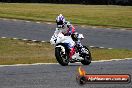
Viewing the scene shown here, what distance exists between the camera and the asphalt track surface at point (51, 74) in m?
12.0

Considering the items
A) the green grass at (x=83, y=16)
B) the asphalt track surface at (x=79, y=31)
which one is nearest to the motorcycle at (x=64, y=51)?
the asphalt track surface at (x=79, y=31)

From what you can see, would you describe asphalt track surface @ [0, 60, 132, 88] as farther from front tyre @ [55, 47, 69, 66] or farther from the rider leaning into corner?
the rider leaning into corner

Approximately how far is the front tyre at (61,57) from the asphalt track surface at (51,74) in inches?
8.8

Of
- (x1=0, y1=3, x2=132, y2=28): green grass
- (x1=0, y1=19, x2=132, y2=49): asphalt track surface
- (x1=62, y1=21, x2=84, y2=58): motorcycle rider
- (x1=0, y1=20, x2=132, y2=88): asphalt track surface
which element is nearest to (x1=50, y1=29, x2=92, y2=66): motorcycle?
(x1=62, y1=21, x2=84, y2=58): motorcycle rider

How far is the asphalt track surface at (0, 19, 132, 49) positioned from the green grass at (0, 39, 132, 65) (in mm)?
2263

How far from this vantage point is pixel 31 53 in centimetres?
2147

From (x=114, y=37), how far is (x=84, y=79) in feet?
61.5

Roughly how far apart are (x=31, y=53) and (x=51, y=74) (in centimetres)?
751

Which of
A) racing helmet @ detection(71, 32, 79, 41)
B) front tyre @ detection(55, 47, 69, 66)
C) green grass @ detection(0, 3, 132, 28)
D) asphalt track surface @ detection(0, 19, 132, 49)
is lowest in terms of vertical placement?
green grass @ detection(0, 3, 132, 28)

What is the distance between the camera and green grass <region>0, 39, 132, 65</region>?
18828 mm

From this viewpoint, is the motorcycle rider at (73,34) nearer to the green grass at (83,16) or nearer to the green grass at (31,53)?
the green grass at (31,53)

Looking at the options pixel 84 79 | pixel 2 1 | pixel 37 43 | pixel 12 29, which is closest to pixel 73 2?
pixel 2 1

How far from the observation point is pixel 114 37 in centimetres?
2912

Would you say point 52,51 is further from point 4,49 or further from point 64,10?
point 64,10
